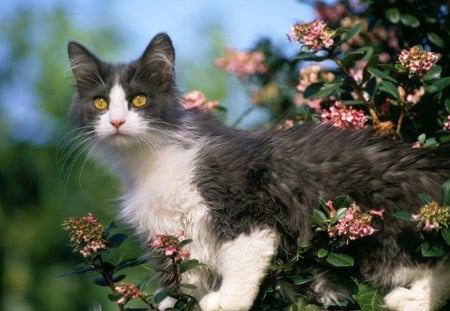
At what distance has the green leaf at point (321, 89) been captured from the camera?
2.93 meters

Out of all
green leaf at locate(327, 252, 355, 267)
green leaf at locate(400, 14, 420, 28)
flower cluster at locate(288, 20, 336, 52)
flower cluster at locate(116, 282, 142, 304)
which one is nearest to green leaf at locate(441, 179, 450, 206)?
green leaf at locate(327, 252, 355, 267)

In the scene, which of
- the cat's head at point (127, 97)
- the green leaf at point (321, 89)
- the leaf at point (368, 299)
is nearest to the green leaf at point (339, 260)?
the leaf at point (368, 299)

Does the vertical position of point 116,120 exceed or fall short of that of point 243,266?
it exceeds it

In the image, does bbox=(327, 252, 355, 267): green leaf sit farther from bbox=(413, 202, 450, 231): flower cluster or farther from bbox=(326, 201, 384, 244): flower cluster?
bbox=(413, 202, 450, 231): flower cluster

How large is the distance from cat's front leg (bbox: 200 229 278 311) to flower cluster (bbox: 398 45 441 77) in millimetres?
770

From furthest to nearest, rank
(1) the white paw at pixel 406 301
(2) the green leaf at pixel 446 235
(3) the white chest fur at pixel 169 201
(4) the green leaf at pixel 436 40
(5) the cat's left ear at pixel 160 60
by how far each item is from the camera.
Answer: (4) the green leaf at pixel 436 40
(5) the cat's left ear at pixel 160 60
(3) the white chest fur at pixel 169 201
(1) the white paw at pixel 406 301
(2) the green leaf at pixel 446 235

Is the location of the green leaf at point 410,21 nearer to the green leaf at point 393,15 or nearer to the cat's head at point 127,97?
the green leaf at point 393,15

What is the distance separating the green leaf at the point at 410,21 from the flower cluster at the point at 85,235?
1.70 metres

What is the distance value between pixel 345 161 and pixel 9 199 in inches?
307

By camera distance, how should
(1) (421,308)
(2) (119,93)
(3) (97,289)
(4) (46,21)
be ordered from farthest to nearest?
(4) (46,21) < (3) (97,289) < (2) (119,93) < (1) (421,308)

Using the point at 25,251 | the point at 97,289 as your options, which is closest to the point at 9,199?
the point at 25,251

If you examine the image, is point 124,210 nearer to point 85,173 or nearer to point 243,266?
point 243,266

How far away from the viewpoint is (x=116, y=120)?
9.26 ft

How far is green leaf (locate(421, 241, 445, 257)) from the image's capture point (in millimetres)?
2291
